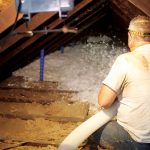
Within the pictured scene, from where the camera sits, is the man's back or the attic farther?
the attic

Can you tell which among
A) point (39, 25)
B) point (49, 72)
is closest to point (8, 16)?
point (39, 25)

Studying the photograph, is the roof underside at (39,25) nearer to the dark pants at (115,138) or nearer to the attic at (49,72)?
the attic at (49,72)

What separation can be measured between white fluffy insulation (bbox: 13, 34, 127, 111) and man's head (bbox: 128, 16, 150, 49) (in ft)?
5.90

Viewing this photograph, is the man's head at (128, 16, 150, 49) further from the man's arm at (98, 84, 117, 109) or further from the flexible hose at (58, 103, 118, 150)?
the flexible hose at (58, 103, 118, 150)

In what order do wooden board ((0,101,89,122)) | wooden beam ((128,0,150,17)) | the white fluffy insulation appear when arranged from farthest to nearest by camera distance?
the white fluffy insulation
wooden board ((0,101,89,122))
wooden beam ((128,0,150,17))

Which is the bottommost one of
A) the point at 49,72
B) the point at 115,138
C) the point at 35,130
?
the point at 35,130

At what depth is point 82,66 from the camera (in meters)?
5.60

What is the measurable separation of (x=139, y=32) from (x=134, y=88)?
0.40 meters

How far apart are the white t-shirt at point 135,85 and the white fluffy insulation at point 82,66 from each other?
1.67 meters

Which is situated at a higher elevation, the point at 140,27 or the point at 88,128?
the point at 140,27

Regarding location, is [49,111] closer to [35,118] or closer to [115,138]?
[35,118]

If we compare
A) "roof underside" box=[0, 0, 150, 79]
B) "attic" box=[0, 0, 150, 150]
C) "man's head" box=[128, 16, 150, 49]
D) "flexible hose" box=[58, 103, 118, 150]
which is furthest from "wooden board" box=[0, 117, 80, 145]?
"man's head" box=[128, 16, 150, 49]

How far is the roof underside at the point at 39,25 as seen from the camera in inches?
127

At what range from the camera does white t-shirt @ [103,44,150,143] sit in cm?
229
